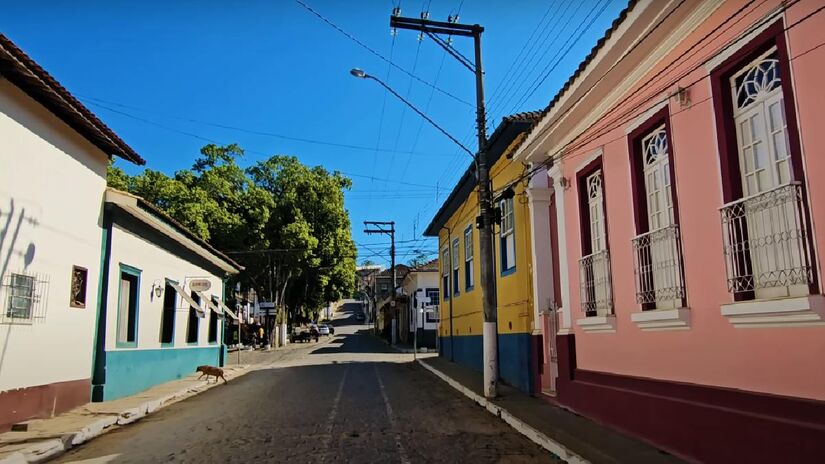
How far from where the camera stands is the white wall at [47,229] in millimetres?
8453

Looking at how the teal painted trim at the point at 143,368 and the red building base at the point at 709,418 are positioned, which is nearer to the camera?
the red building base at the point at 709,418

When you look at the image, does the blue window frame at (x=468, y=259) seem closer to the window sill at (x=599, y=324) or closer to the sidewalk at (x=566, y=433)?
the sidewalk at (x=566, y=433)

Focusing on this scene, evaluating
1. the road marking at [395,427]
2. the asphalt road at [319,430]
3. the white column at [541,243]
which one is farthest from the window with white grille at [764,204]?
the white column at [541,243]

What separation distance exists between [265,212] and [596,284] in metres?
25.1

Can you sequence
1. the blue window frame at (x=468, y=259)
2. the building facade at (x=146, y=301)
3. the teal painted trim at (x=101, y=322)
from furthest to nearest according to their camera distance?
the blue window frame at (x=468, y=259) → the building facade at (x=146, y=301) → the teal painted trim at (x=101, y=322)

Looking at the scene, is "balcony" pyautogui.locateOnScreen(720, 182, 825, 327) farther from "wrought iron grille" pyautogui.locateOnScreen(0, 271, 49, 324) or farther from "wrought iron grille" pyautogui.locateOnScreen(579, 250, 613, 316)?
"wrought iron grille" pyautogui.locateOnScreen(0, 271, 49, 324)

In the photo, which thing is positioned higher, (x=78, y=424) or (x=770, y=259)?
(x=770, y=259)

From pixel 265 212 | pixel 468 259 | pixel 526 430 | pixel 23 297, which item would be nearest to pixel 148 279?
pixel 23 297

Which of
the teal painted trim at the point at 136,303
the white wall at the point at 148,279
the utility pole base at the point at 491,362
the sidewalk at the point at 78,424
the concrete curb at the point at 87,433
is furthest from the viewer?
the teal painted trim at the point at 136,303

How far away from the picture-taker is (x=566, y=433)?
7.84 metres

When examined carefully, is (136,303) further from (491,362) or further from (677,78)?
(677,78)

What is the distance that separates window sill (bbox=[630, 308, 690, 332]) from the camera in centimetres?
661

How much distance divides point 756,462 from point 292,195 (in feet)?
98.8

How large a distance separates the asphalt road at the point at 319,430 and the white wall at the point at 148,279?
6.81 ft
